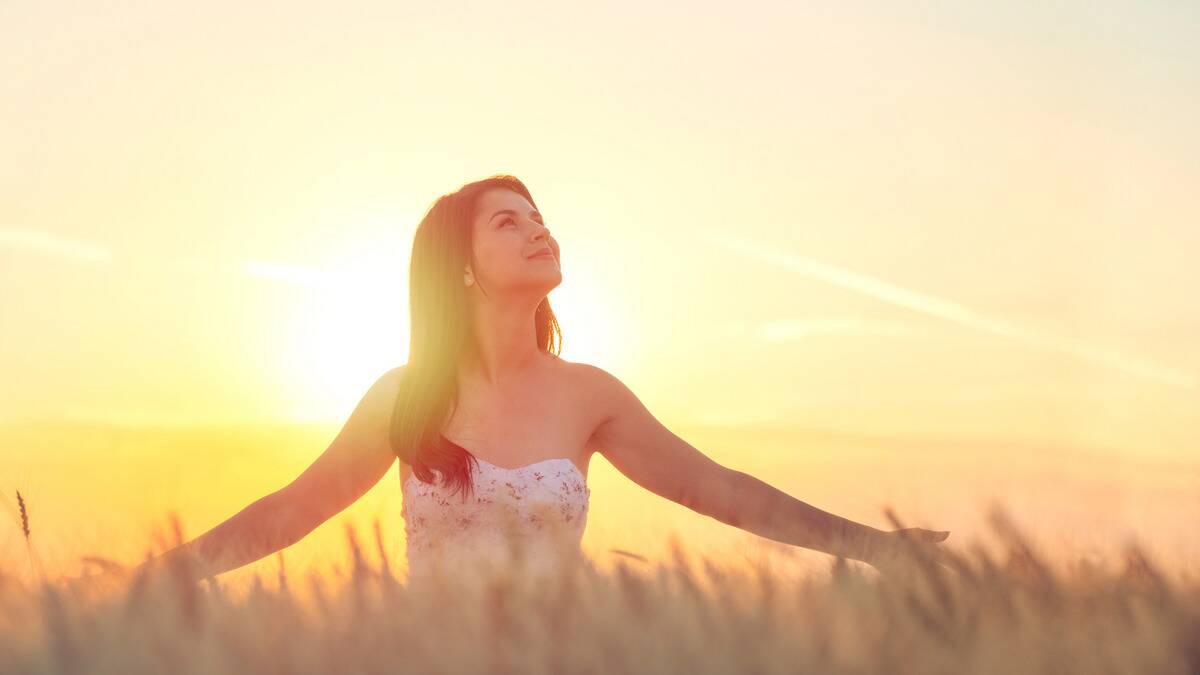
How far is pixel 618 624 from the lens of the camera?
1.57 metres

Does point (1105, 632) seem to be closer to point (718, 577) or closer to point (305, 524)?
point (718, 577)

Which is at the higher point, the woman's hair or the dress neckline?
the woman's hair

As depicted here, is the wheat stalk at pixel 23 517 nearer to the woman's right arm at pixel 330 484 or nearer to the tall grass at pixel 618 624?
the tall grass at pixel 618 624

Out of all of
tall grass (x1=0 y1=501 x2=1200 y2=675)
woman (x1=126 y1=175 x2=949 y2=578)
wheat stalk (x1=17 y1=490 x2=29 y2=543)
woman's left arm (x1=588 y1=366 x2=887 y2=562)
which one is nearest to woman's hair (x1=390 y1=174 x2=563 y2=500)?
woman (x1=126 y1=175 x2=949 y2=578)

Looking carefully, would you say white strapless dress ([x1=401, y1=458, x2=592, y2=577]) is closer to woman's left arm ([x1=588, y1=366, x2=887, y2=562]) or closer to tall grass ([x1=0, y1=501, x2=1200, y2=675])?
woman's left arm ([x1=588, y1=366, x2=887, y2=562])

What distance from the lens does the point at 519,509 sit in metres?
5.20

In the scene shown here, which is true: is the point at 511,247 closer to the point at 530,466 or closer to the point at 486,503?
the point at 530,466

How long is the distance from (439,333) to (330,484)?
94 centimetres

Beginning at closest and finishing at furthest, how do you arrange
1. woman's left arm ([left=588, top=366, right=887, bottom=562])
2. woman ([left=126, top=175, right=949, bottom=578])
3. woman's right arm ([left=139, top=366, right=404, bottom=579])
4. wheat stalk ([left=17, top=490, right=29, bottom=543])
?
wheat stalk ([left=17, top=490, right=29, bottom=543]) < woman's right arm ([left=139, top=366, right=404, bottom=579]) < woman's left arm ([left=588, top=366, right=887, bottom=562]) < woman ([left=126, top=175, right=949, bottom=578])

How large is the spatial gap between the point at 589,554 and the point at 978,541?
2.02 feet

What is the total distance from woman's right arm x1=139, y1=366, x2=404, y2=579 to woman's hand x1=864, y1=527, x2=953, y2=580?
276cm

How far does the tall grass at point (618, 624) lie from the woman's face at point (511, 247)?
12.2ft

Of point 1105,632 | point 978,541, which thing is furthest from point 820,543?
point 1105,632

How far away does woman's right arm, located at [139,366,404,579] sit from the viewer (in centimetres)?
476
